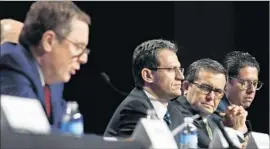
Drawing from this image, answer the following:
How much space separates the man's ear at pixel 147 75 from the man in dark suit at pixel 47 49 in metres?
1.00

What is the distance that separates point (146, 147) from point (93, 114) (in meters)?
2.96

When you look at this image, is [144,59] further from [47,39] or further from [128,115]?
[47,39]

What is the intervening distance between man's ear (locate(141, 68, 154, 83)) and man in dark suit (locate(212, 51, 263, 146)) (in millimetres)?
832

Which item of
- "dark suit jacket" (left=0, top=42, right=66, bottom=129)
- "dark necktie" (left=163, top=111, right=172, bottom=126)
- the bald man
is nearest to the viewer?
"dark suit jacket" (left=0, top=42, right=66, bottom=129)

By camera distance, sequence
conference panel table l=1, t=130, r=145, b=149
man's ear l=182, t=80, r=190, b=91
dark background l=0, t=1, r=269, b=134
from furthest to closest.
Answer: dark background l=0, t=1, r=269, b=134
man's ear l=182, t=80, r=190, b=91
conference panel table l=1, t=130, r=145, b=149

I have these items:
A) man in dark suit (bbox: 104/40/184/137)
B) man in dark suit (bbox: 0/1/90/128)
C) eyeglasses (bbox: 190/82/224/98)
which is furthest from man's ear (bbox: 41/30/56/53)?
eyeglasses (bbox: 190/82/224/98)

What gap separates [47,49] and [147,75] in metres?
1.13

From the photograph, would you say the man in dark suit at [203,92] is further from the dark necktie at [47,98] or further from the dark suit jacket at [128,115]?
the dark necktie at [47,98]

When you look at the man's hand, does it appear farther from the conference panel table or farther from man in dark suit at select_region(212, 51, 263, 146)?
the conference panel table

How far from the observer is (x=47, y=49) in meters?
2.71

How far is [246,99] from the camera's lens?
4621mm

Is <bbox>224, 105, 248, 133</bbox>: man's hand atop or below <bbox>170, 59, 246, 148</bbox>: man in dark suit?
below

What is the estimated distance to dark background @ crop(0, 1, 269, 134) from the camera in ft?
17.5

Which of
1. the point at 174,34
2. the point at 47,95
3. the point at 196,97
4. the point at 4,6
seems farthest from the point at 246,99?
the point at 47,95
